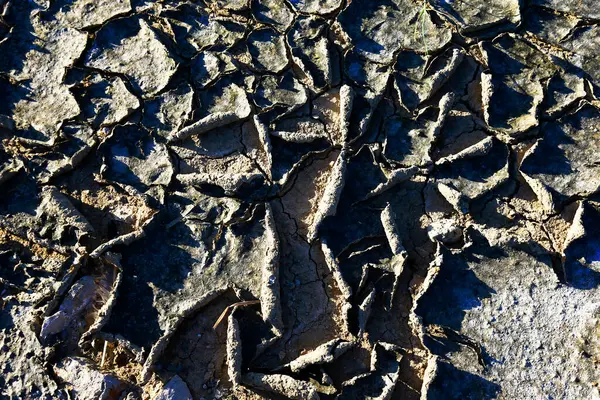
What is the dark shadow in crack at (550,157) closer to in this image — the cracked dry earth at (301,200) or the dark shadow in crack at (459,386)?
the cracked dry earth at (301,200)

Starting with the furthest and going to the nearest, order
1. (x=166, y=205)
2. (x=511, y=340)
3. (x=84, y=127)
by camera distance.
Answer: (x=84, y=127) → (x=166, y=205) → (x=511, y=340)

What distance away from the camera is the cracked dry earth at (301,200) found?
230 centimetres

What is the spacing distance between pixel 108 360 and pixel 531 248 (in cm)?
180

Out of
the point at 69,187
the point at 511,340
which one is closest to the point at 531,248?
the point at 511,340

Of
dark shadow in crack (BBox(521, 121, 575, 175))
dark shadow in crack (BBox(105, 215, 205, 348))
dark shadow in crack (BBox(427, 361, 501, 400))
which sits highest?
dark shadow in crack (BBox(105, 215, 205, 348))

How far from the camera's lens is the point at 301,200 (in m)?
2.57

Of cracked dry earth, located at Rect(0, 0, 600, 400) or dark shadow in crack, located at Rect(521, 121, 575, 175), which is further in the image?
dark shadow in crack, located at Rect(521, 121, 575, 175)

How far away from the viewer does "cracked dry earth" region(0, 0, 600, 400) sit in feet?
7.56

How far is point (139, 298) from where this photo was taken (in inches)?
95.3

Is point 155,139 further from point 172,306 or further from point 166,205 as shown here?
point 172,306

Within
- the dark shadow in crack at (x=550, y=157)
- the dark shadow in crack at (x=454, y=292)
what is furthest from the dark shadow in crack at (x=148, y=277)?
the dark shadow in crack at (x=550, y=157)

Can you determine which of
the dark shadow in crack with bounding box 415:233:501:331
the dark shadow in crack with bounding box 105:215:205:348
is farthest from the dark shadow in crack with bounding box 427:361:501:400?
the dark shadow in crack with bounding box 105:215:205:348

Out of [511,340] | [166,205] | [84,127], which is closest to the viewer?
[511,340]

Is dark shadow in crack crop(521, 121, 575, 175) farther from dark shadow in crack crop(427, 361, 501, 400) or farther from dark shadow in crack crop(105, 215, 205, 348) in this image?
dark shadow in crack crop(105, 215, 205, 348)
